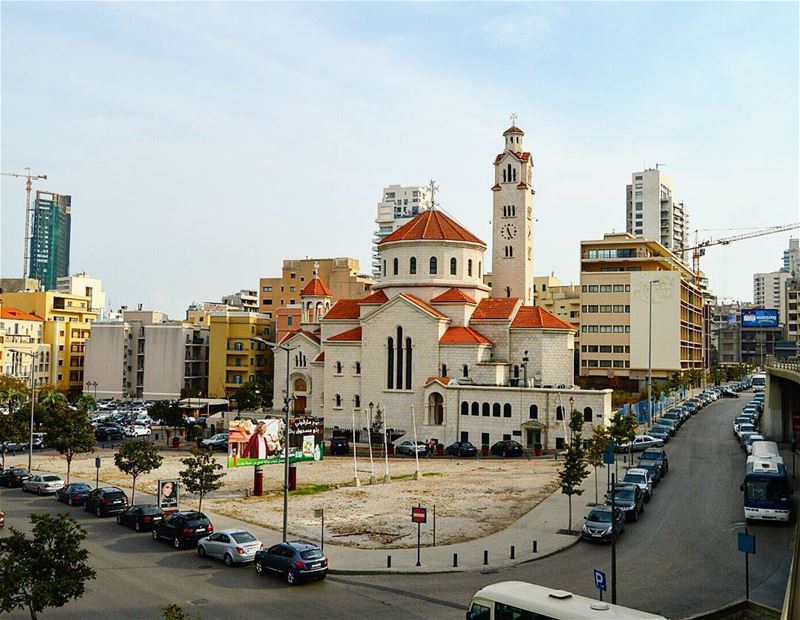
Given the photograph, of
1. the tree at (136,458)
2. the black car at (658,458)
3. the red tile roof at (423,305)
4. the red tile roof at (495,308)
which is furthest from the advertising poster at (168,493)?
the red tile roof at (495,308)

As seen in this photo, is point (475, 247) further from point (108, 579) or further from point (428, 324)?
point (108, 579)

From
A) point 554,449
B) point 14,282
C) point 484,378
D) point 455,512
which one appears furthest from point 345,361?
point 14,282

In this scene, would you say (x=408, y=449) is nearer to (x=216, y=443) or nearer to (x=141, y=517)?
(x=216, y=443)

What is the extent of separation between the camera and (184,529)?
92.6ft

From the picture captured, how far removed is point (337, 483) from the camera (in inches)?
1725

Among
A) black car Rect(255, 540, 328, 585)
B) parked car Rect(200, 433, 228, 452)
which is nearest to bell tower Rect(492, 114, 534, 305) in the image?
parked car Rect(200, 433, 228, 452)

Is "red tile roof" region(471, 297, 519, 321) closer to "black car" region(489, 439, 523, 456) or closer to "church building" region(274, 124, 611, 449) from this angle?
"church building" region(274, 124, 611, 449)

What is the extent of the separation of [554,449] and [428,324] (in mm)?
14656

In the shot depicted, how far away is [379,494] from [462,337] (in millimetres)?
24851

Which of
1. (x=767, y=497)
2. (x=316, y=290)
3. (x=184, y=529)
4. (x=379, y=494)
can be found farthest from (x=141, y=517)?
(x=316, y=290)

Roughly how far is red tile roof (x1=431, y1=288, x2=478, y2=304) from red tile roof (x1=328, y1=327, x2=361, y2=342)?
7.38 m

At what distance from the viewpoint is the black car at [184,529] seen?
2822 cm

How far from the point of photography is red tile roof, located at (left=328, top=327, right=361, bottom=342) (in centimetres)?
6681

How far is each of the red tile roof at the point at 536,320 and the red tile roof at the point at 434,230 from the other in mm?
9048
